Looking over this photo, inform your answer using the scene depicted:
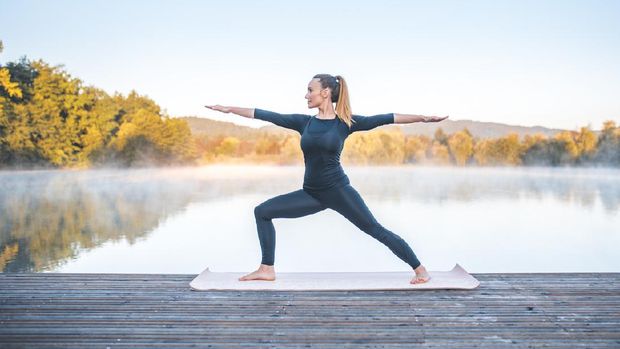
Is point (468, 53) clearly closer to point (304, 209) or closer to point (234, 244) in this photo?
point (234, 244)

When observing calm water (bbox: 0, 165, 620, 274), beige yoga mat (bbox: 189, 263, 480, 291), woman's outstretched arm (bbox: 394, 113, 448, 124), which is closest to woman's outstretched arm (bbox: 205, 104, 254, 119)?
woman's outstretched arm (bbox: 394, 113, 448, 124)

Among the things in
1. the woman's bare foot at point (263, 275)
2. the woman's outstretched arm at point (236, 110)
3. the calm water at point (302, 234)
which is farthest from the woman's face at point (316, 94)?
the calm water at point (302, 234)

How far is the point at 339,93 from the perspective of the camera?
131 inches

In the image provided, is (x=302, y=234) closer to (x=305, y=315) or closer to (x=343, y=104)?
(x=343, y=104)

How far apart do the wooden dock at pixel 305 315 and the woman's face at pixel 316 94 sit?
1.09 metres

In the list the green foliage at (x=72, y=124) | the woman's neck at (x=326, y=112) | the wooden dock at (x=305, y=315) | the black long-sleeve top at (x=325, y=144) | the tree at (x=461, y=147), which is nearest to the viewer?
the wooden dock at (x=305, y=315)

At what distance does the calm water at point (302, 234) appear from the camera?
7.12m

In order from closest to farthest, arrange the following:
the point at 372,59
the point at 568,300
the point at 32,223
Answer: the point at 568,300 → the point at 32,223 → the point at 372,59

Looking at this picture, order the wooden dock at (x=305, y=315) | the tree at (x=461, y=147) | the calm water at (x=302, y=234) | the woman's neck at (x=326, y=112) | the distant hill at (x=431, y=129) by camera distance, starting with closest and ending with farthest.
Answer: the wooden dock at (x=305, y=315) < the woman's neck at (x=326, y=112) < the calm water at (x=302, y=234) < the distant hill at (x=431, y=129) < the tree at (x=461, y=147)

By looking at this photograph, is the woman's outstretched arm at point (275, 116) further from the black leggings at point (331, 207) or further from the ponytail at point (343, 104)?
the black leggings at point (331, 207)

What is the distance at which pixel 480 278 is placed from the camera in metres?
3.50

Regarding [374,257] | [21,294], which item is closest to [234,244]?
[374,257]

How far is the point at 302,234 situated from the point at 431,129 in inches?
887

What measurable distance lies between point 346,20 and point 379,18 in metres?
1.46
